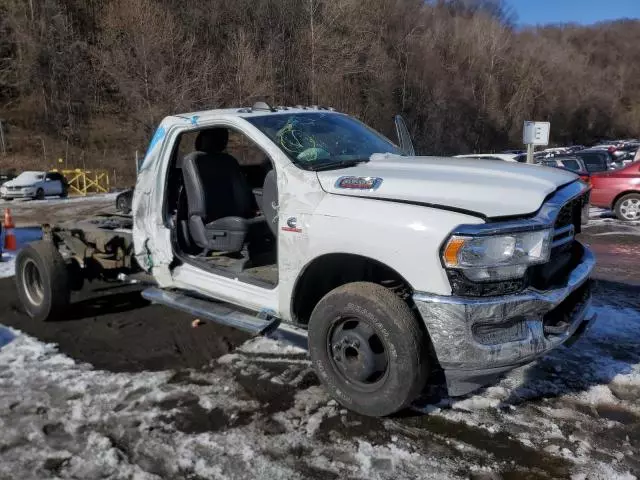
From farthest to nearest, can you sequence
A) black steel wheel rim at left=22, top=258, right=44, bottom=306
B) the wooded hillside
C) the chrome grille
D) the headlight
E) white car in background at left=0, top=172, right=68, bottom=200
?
the wooded hillside
white car in background at left=0, top=172, right=68, bottom=200
black steel wheel rim at left=22, top=258, right=44, bottom=306
the chrome grille
the headlight

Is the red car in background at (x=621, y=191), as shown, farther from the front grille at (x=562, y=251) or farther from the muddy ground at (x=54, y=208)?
the muddy ground at (x=54, y=208)

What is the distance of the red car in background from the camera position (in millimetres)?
13742

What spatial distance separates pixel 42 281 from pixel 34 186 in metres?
21.1

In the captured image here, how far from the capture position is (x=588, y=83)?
281 feet

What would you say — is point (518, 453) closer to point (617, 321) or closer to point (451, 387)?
point (451, 387)

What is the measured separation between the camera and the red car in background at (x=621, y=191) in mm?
13742

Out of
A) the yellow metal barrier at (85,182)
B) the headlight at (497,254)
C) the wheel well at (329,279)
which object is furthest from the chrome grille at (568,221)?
the yellow metal barrier at (85,182)

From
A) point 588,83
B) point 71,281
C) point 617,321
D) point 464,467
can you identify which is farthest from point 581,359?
point 588,83

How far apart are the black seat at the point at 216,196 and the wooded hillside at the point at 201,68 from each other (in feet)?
90.2

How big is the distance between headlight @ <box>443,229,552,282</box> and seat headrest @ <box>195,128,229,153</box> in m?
2.78

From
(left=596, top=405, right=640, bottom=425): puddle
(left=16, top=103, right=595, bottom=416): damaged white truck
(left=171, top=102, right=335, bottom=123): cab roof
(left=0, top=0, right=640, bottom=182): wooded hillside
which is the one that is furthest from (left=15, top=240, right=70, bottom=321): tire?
(left=0, top=0, right=640, bottom=182): wooded hillside

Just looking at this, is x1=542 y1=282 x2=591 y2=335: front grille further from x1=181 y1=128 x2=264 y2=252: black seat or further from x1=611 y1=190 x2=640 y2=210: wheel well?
x1=611 y1=190 x2=640 y2=210: wheel well

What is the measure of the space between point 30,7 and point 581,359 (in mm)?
46143

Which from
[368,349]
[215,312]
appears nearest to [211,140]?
[215,312]
